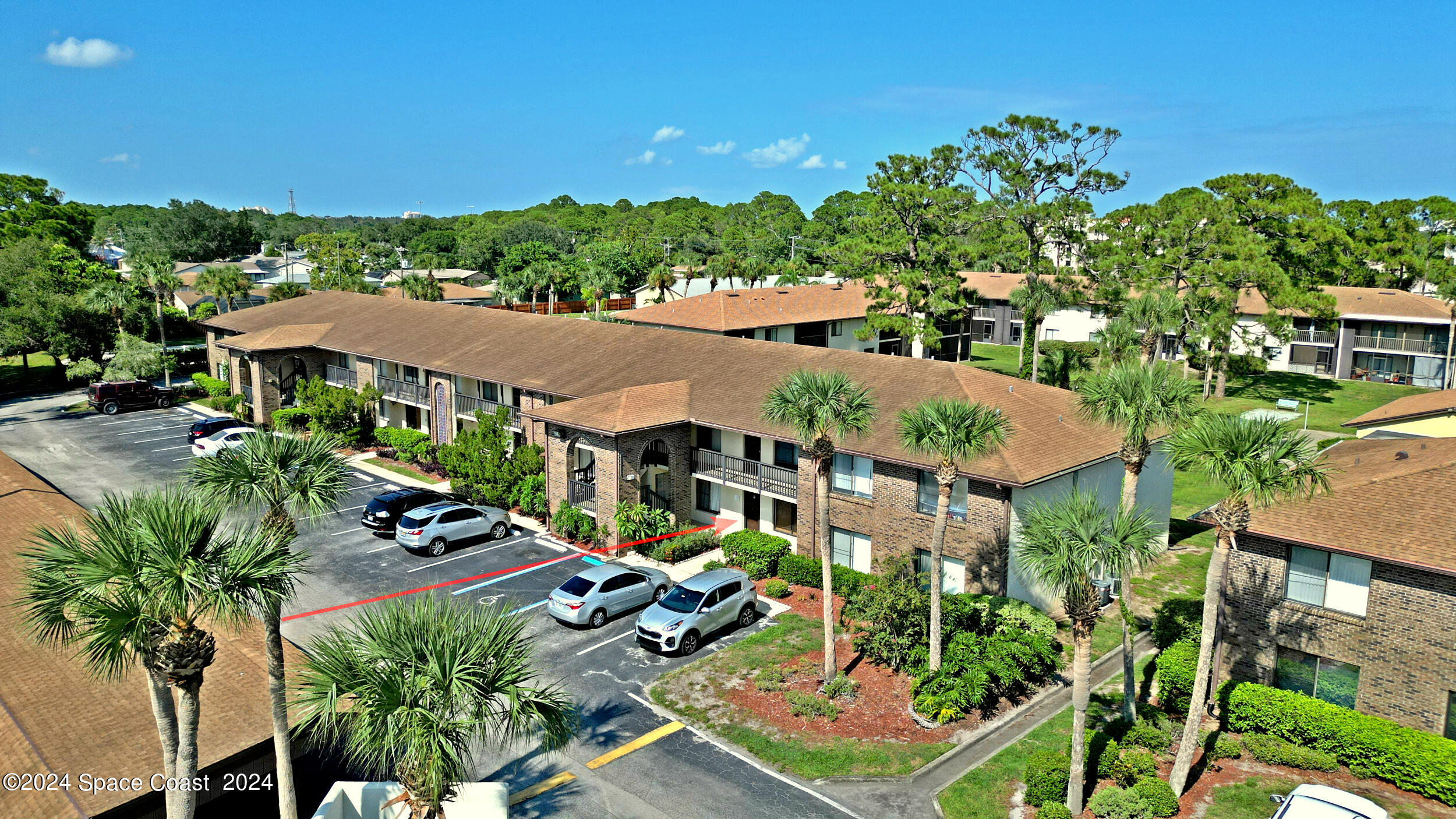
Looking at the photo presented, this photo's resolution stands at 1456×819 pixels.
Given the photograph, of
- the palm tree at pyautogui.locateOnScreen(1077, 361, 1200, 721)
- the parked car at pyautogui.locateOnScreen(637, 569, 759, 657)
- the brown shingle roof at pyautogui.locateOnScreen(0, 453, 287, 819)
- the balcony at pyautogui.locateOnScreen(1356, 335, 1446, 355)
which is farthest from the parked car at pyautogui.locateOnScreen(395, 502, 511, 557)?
the balcony at pyautogui.locateOnScreen(1356, 335, 1446, 355)

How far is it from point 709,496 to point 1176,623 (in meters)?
17.3

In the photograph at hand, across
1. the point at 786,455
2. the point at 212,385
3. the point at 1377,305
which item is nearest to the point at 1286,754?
the point at 786,455

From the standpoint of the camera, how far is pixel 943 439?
21031 mm

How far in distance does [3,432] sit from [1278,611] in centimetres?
6068

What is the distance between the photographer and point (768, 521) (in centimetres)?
3303

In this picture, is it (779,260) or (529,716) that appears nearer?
(529,716)

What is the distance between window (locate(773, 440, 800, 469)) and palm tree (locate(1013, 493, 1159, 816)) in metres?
13.7

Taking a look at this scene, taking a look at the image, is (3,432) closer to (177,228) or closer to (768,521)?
(768,521)

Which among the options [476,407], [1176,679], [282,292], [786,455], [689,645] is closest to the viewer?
[1176,679]

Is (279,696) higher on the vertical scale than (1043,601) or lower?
higher

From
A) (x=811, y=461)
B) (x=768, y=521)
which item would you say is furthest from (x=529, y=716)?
(x=768, y=521)

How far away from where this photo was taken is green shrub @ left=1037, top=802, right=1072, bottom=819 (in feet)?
55.9

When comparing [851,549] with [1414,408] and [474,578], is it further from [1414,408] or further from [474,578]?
[1414,408]

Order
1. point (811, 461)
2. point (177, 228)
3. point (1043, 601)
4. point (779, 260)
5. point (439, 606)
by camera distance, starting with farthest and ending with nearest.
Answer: point (177, 228) → point (779, 260) → point (811, 461) → point (1043, 601) → point (439, 606)
